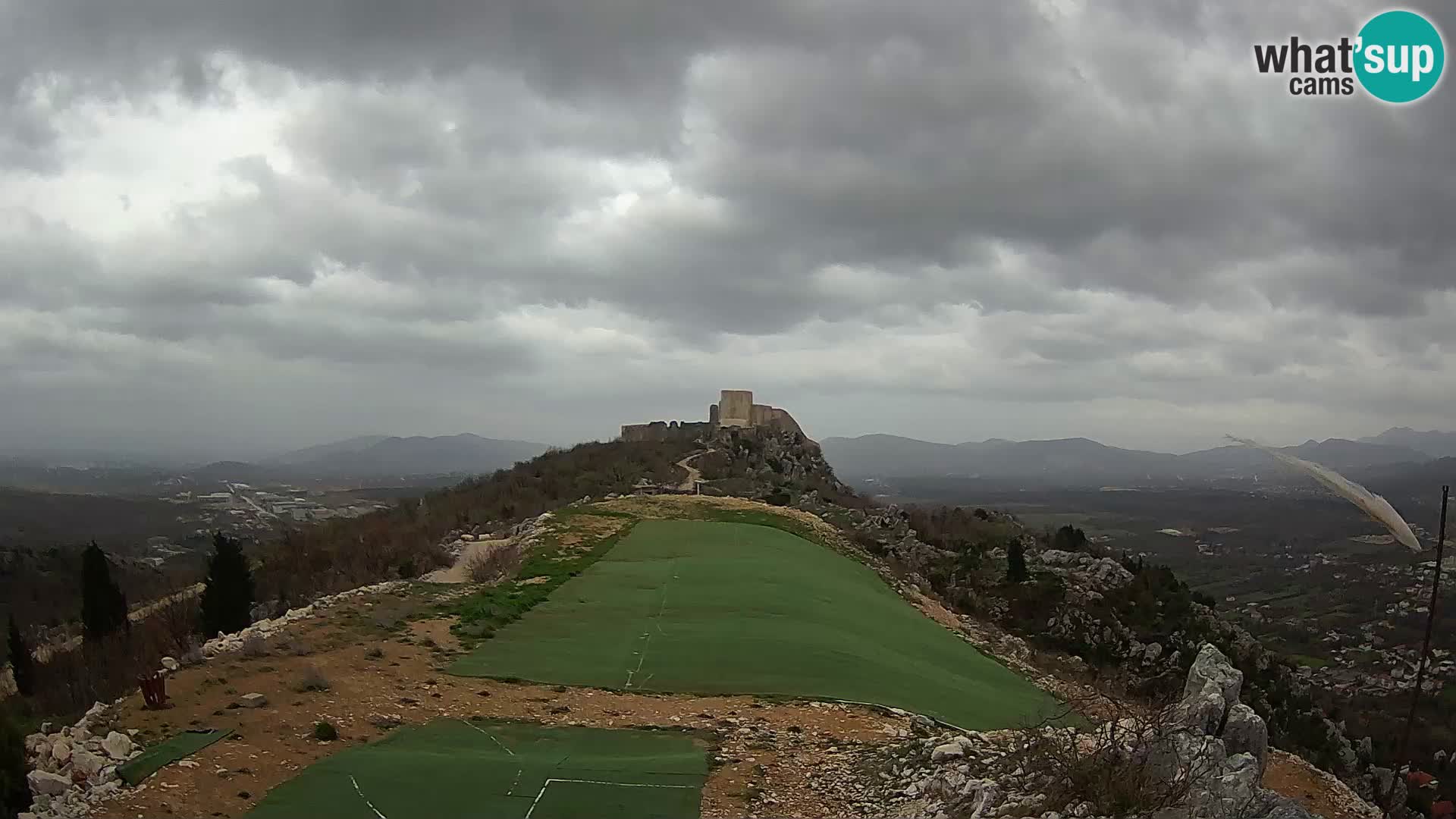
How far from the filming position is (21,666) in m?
18.2

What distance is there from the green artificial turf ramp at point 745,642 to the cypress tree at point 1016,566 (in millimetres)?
13062

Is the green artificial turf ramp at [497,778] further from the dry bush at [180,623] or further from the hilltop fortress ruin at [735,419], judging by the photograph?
the hilltop fortress ruin at [735,419]

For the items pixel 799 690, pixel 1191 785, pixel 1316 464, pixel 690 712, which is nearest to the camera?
pixel 1316 464

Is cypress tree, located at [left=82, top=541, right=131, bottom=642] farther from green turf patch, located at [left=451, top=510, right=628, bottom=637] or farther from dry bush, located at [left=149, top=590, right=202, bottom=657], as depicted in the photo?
green turf patch, located at [left=451, top=510, right=628, bottom=637]

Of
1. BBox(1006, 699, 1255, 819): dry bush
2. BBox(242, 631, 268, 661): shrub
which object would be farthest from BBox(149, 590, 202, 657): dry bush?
BBox(1006, 699, 1255, 819): dry bush

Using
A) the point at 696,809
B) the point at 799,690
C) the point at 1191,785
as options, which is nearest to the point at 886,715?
the point at 799,690

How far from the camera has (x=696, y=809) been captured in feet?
27.1

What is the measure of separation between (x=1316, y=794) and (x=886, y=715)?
8.53 metres

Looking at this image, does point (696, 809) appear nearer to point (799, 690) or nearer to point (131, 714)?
point (799, 690)

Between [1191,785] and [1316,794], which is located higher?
[1191,785]

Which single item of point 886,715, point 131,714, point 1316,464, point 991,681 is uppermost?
point 1316,464

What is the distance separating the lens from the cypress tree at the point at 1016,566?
35438mm

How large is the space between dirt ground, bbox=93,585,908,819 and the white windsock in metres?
5.70

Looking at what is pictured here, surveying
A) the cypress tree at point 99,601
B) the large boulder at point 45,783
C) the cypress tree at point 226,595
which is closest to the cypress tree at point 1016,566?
the cypress tree at point 226,595
